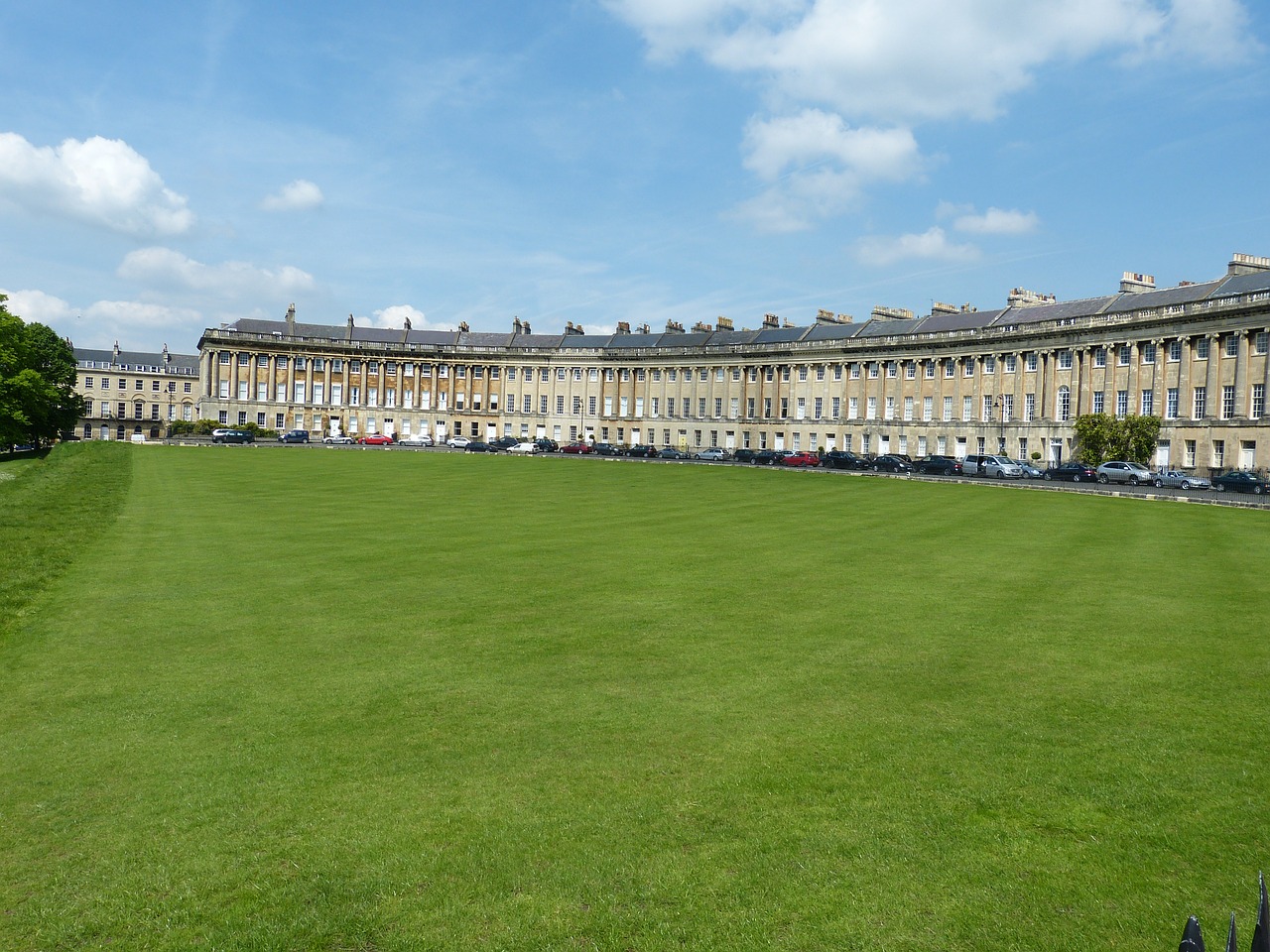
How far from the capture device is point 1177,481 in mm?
56031

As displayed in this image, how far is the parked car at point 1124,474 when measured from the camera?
58125 mm

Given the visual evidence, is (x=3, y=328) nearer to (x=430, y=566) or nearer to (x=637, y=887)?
(x=430, y=566)

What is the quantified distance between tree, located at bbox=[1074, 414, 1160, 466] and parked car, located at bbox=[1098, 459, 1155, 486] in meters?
11.5

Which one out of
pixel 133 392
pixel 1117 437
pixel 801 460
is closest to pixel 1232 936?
pixel 801 460

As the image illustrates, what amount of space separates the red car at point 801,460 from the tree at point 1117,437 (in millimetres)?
21760

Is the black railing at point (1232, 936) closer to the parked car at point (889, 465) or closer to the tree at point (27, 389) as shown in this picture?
the parked car at point (889, 465)

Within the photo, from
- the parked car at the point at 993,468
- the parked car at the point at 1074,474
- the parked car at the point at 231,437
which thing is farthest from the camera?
the parked car at the point at 231,437

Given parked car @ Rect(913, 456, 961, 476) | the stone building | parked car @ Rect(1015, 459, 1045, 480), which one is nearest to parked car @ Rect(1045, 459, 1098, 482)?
parked car @ Rect(1015, 459, 1045, 480)

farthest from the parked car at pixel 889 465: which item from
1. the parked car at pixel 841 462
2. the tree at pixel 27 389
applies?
the tree at pixel 27 389

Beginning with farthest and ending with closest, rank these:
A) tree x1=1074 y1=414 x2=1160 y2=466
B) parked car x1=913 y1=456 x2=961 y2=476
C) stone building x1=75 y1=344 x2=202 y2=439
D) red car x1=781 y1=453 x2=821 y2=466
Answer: stone building x1=75 y1=344 x2=202 y2=439
red car x1=781 y1=453 x2=821 y2=466
tree x1=1074 y1=414 x2=1160 y2=466
parked car x1=913 y1=456 x2=961 y2=476

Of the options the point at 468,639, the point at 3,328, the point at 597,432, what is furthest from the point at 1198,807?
the point at 597,432

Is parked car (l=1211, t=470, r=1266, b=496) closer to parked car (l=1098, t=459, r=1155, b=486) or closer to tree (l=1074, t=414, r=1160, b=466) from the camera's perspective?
parked car (l=1098, t=459, r=1155, b=486)

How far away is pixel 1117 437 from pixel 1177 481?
17703 mm

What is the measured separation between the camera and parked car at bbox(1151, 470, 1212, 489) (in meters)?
55.1
